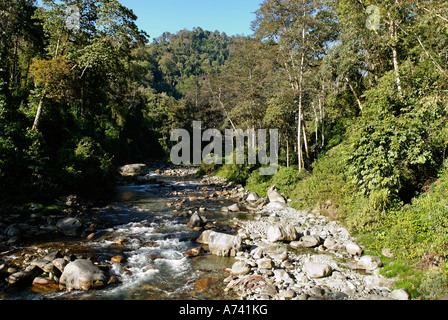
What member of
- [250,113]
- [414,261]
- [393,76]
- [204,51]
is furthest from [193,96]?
[204,51]

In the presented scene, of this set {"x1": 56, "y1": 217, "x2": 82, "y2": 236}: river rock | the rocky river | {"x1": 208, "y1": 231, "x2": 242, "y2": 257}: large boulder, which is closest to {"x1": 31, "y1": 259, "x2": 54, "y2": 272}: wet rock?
the rocky river

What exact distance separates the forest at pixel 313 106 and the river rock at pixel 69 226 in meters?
4.00

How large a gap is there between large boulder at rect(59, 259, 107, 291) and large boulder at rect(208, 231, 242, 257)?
399 cm

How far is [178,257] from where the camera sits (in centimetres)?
967

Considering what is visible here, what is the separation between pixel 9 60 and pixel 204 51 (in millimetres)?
126555

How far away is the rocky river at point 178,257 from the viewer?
723 cm

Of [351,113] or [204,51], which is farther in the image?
[204,51]

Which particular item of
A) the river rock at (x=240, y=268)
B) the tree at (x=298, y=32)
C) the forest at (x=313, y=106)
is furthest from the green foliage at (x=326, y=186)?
the river rock at (x=240, y=268)

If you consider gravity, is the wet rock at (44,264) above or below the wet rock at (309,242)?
above

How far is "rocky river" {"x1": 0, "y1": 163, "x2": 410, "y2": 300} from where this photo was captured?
7.23 m

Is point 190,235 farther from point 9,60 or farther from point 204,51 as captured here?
point 204,51

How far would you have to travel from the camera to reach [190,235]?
1204 cm

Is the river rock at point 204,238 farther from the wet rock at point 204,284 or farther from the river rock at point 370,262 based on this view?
the river rock at point 370,262
